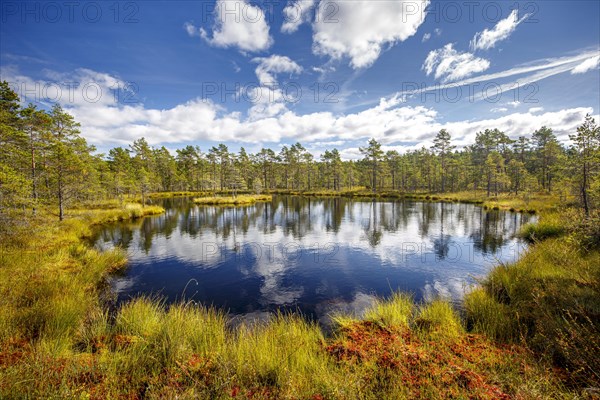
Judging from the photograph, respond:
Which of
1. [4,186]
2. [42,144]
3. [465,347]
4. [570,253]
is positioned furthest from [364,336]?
[42,144]

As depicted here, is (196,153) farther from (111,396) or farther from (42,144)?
(111,396)

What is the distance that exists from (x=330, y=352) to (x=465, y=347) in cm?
331

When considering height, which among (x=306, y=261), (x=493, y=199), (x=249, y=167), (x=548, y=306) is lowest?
(x=306, y=261)

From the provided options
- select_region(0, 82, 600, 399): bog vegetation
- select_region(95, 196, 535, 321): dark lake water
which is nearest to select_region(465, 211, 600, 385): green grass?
select_region(0, 82, 600, 399): bog vegetation

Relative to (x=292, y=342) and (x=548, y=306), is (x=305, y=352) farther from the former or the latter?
(x=548, y=306)

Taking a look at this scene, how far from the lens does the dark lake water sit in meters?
11.6

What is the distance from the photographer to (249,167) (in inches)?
3841

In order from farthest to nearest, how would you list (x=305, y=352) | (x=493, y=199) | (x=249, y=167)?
(x=249, y=167), (x=493, y=199), (x=305, y=352)

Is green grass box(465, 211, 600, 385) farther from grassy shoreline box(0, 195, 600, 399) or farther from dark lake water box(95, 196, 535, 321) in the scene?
dark lake water box(95, 196, 535, 321)

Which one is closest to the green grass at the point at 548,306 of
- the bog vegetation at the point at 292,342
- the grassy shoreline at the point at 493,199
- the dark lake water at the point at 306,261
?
the bog vegetation at the point at 292,342

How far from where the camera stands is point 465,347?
595cm

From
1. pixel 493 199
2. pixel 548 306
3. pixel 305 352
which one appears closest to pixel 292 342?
pixel 305 352

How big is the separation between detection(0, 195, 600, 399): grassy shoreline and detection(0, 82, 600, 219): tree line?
9.04m

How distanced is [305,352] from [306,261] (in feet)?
36.9
